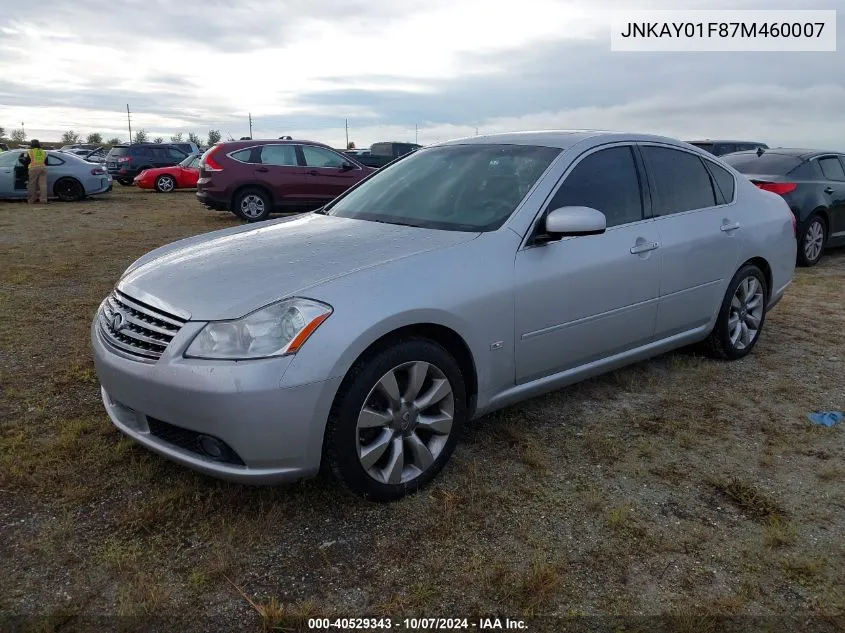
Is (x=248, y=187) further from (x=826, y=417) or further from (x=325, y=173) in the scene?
(x=826, y=417)

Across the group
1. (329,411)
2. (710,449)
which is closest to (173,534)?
(329,411)

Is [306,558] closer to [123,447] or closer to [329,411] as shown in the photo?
[329,411]

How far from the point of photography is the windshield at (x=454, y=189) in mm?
3566

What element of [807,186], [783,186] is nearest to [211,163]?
[783,186]

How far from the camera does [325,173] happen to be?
44.0 feet

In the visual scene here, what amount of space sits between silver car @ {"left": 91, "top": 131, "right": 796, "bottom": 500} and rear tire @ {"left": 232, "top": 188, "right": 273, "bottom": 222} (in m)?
9.07

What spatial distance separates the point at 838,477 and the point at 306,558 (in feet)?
8.09

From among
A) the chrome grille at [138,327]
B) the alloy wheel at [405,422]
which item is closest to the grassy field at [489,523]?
the alloy wheel at [405,422]

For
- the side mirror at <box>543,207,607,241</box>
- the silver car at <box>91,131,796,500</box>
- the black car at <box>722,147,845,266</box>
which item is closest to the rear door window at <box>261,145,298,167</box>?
the black car at <box>722,147,845,266</box>

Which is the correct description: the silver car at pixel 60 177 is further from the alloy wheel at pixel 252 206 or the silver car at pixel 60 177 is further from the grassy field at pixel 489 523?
the grassy field at pixel 489 523

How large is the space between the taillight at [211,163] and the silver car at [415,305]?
9.14 meters

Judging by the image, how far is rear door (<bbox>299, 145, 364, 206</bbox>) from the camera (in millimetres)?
13289

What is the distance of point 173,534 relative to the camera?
9.11 feet

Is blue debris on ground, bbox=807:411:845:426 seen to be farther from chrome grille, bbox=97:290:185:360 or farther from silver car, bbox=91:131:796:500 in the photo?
chrome grille, bbox=97:290:185:360
